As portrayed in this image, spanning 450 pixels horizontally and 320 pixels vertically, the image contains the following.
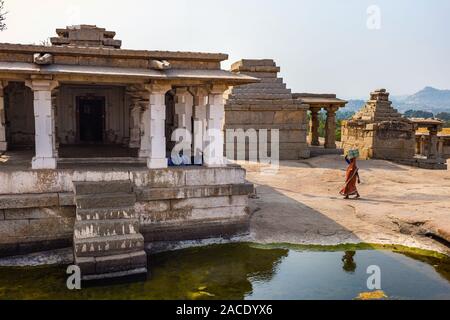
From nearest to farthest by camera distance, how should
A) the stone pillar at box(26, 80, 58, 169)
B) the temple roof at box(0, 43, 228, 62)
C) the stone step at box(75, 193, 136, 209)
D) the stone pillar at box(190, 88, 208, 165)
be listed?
the stone step at box(75, 193, 136, 209)
the stone pillar at box(26, 80, 58, 169)
the temple roof at box(0, 43, 228, 62)
the stone pillar at box(190, 88, 208, 165)

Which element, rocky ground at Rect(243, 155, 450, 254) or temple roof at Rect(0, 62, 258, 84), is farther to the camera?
rocky ground at Rect(243, 155, 450, 254)

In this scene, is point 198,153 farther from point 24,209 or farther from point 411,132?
point 411,132

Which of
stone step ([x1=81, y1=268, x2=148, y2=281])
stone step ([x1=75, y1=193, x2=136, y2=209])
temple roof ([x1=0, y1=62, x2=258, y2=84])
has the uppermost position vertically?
temple roof ([x1=0, y1=62, x2=258, y2=84])

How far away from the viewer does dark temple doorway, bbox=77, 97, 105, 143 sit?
13.9 metres

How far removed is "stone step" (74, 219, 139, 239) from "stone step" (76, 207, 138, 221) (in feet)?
0.40

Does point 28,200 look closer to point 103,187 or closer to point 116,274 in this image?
point 103,187

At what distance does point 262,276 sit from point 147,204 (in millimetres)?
2811

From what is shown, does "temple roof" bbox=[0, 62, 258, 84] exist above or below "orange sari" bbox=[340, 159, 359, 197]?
above

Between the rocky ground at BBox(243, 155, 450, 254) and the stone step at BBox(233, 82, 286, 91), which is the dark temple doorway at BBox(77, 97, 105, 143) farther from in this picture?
the stone step at BBox(233, 82, 286, 91)

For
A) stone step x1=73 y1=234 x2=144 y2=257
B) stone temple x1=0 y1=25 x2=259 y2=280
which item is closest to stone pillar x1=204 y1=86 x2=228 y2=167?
stone temple x1=0 y1=25 x2=259 y2=280

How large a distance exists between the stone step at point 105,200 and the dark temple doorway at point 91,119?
6435 mm

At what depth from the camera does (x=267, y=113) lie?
19.6 meters

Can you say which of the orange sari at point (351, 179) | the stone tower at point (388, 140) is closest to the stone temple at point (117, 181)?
the orange sari at point (351, 179)
